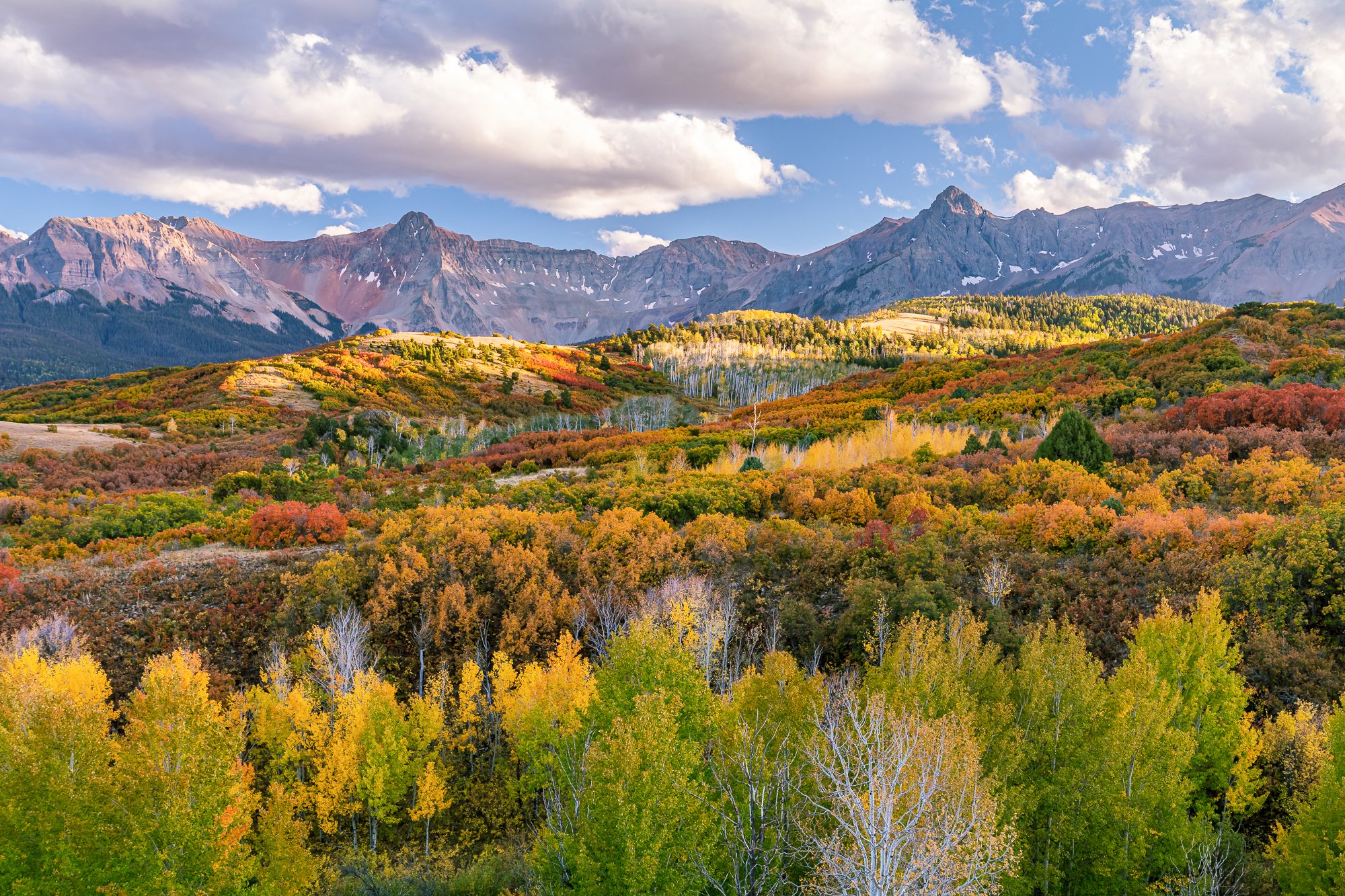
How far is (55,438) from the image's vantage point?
2062 inches

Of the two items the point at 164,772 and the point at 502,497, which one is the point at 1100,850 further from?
the point at 502,497

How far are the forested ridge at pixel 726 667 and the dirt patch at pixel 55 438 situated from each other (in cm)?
1104

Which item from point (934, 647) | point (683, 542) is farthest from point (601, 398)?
point (934, 647)

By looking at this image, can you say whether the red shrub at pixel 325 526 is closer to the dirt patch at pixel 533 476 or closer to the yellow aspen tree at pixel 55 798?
the dirt patch at pixel 533 476

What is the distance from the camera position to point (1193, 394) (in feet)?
127

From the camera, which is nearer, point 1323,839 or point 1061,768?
point 1323,839

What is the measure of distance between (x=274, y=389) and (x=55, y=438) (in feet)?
104

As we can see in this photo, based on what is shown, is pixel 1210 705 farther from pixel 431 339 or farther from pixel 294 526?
pixel 431 339

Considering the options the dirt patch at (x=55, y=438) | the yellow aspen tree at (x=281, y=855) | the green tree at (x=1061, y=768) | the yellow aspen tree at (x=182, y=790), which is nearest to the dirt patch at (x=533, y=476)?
the yellow aspen tree at (x=281, y=855)

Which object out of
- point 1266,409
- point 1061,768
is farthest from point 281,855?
point 1266,409

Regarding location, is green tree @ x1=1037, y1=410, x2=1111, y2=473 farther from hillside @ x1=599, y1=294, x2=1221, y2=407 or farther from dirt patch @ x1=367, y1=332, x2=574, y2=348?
dirt patch @ x1=367, y1=332, x2=574, y2=348

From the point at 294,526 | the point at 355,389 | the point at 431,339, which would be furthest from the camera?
the point at 431,339

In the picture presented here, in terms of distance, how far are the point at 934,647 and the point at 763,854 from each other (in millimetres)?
6553

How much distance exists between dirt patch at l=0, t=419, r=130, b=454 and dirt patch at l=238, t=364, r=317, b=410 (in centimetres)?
2047
